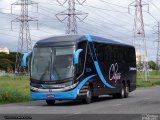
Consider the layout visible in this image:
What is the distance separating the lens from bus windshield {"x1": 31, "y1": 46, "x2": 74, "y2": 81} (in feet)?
80.2

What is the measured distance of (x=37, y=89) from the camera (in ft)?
→ 80.9

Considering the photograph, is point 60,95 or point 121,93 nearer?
point 60,95

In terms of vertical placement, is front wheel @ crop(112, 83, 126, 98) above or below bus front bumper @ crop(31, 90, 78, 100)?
below

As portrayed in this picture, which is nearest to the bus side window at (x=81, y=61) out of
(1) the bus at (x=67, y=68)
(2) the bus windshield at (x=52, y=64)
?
(1) the bus at (x=67, y=68)

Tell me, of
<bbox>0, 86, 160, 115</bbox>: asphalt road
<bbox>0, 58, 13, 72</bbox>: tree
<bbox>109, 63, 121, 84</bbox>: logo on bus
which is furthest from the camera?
<bbox>0, 58, 13, 72</bbox>: tree

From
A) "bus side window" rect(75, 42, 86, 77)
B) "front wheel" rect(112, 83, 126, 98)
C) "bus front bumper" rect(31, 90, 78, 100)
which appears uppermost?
"bus side window" rect(75, 42, 86, 77)

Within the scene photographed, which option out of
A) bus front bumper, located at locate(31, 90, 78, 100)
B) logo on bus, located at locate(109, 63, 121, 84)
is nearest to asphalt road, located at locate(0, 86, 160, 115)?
bus front bumper, located at locate(31, 90, 78, 100)

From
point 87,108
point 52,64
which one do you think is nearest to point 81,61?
point 52,64

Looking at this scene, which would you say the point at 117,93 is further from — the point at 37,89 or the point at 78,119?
the point at 78,119

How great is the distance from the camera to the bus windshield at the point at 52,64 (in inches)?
962

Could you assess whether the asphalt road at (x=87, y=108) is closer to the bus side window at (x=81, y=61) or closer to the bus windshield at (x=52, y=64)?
the bus windshield at (x=52, y=64)

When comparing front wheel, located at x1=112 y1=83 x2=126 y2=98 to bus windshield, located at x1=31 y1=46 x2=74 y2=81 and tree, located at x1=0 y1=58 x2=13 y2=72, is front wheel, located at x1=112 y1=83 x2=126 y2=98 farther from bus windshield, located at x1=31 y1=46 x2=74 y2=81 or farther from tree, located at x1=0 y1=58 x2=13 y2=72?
tree, located at x1=0 y1=58 x2=13 y2=72

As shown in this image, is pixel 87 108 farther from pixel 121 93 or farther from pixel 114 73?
pixel 121 93

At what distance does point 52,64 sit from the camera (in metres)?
24.6
